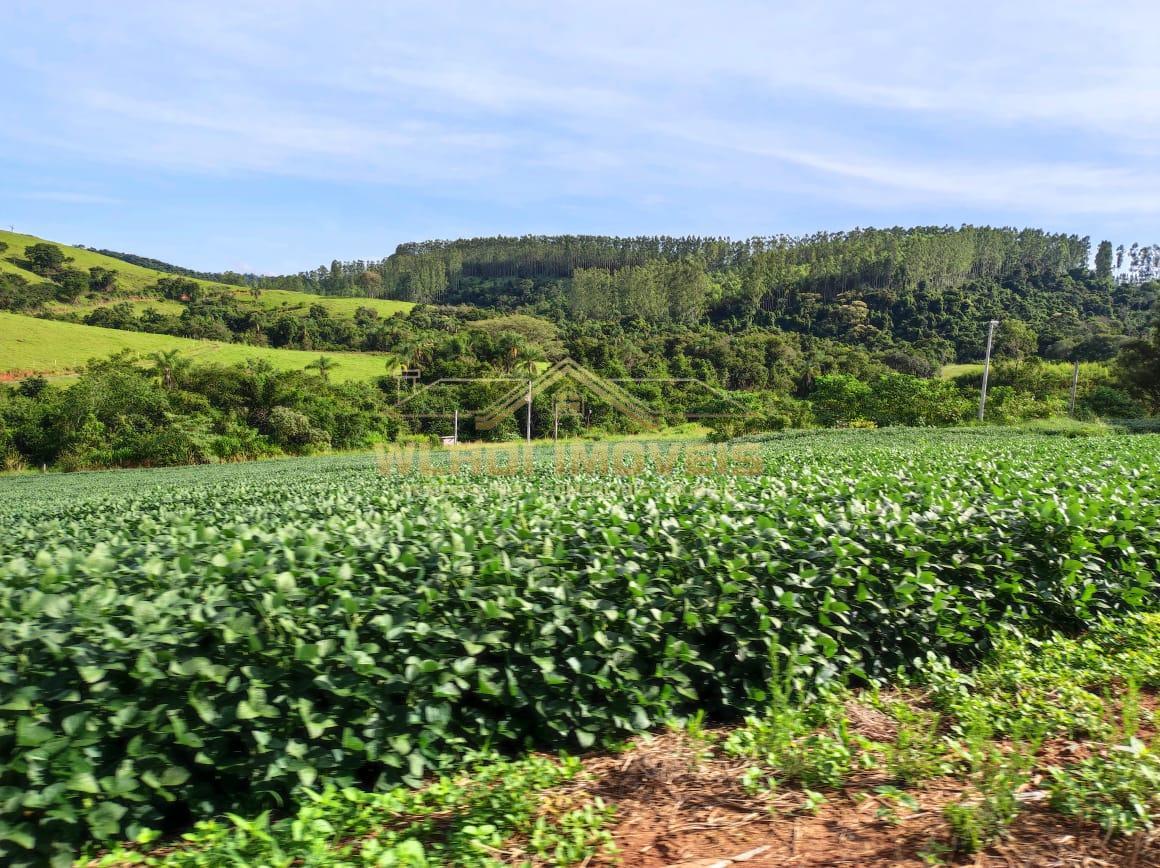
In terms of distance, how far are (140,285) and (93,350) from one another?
37287mm

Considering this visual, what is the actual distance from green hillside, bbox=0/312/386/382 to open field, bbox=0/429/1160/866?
59.1 metres

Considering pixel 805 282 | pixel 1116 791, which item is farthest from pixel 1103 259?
pixel 1116 791

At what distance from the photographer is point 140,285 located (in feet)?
294

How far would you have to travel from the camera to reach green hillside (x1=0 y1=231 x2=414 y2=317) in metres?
Answer: 85.8

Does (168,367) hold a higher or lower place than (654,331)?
lower

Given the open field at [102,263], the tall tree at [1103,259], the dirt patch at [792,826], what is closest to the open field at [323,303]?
the open field at [102,263]

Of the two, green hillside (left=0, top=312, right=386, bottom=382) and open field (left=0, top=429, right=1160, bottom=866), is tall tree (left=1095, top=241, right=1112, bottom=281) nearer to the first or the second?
green hillside (left=0, top=312, right=386, bottom=382)

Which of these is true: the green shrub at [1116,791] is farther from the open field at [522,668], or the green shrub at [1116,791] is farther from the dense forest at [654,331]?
the dense forest at [654,331]

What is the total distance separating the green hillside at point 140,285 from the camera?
281 ft

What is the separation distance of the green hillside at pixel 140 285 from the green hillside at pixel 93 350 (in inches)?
752

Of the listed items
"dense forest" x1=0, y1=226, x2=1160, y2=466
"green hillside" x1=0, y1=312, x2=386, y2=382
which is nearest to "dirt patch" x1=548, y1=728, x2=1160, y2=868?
"dense forest" x1=0, y1=226, x2=1160, y2=466

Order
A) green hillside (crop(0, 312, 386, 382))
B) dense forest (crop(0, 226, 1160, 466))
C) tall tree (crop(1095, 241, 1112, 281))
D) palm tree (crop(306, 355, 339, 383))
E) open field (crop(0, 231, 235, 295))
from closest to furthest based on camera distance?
dense forest (crop(0, 226, 1160, 466)), green hillside (crop(0, 312, 386, 382)), palm tree (crop(306, 355, 339, 383)), open field (crop(0, 231, 235, 295)), tall tree (crop(1095, 241, 1112, 281))

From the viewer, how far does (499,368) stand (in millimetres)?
59375

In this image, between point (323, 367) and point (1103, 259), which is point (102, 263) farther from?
point (1103, 259)
